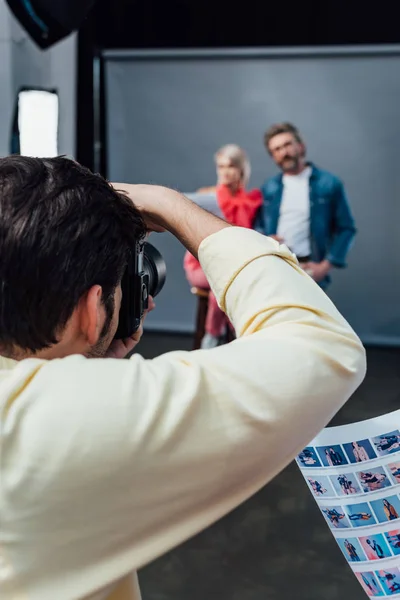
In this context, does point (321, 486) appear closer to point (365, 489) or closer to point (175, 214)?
point (365, 489)

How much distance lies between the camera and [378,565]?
2.25 feet

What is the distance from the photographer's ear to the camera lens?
15 centimetres

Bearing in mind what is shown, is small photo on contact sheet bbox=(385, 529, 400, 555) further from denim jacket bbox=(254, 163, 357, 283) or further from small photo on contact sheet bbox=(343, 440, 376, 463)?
denim jacket bbox=(254, 163, 357, 283)

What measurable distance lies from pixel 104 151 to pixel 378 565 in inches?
174

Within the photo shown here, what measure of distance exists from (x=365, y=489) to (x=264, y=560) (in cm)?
143

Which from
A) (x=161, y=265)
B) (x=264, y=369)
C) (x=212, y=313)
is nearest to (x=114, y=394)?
(x=264, y=369)

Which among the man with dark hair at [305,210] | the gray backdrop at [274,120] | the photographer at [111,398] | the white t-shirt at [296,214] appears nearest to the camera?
the photographer at [111,398]

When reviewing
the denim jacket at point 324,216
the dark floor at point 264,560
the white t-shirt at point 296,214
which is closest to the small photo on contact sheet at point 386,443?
the dark floor at point 264,560

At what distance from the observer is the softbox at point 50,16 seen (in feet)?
9.62

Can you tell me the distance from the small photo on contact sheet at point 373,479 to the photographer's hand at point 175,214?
0.27m

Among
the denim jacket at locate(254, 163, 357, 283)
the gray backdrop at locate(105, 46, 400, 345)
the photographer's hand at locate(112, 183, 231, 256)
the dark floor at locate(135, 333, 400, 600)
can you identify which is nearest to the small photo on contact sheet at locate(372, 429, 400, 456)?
the photographer's hand at locate(112, 183, 231, 256)

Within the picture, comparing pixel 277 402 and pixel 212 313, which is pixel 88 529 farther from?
pixel 212 313

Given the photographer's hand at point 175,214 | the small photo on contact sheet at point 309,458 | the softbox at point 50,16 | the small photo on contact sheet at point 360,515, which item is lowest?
the small photo on contact sheet at point 360,515

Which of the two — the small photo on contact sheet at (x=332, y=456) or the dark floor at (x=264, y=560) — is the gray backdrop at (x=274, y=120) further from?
the small photo on contact sheet at (x=332, y=456)
